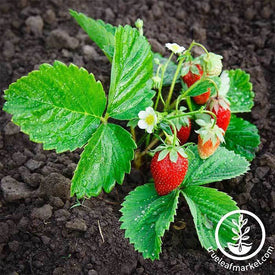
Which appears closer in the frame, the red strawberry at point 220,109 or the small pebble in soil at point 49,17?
the red strawberry at point 220,109

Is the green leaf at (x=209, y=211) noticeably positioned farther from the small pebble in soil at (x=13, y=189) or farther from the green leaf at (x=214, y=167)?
the small pebble in soil at (x=13, y=189)

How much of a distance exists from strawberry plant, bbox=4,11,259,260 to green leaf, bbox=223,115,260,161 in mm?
153

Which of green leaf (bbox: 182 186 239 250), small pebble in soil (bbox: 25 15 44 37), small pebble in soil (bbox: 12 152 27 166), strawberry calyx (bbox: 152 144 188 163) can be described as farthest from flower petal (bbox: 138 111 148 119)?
small pebble in soil (bbox: 25 15 44 37)

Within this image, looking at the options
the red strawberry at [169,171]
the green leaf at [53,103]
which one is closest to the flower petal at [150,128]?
the red strawberry at [169,171]

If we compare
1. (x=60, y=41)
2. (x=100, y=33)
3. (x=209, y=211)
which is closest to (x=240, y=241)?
(x=209, y=211)

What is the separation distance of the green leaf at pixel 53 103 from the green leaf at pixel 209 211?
1.49 ft

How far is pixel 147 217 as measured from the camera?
1.71 meters

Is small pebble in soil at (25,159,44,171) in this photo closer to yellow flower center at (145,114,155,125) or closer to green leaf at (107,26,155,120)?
green leaf at (107,26,155,120)

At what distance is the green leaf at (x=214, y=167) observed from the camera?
5.86 feet

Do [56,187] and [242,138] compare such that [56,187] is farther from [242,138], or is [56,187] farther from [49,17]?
[49,17]

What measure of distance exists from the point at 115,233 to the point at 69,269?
0.69ft

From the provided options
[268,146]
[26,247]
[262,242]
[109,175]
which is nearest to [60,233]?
[26,247]

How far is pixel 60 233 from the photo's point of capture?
1.70 m

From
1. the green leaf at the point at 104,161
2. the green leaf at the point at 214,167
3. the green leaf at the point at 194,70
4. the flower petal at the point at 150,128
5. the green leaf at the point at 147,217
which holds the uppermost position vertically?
the green leaf at the point at 194,70
